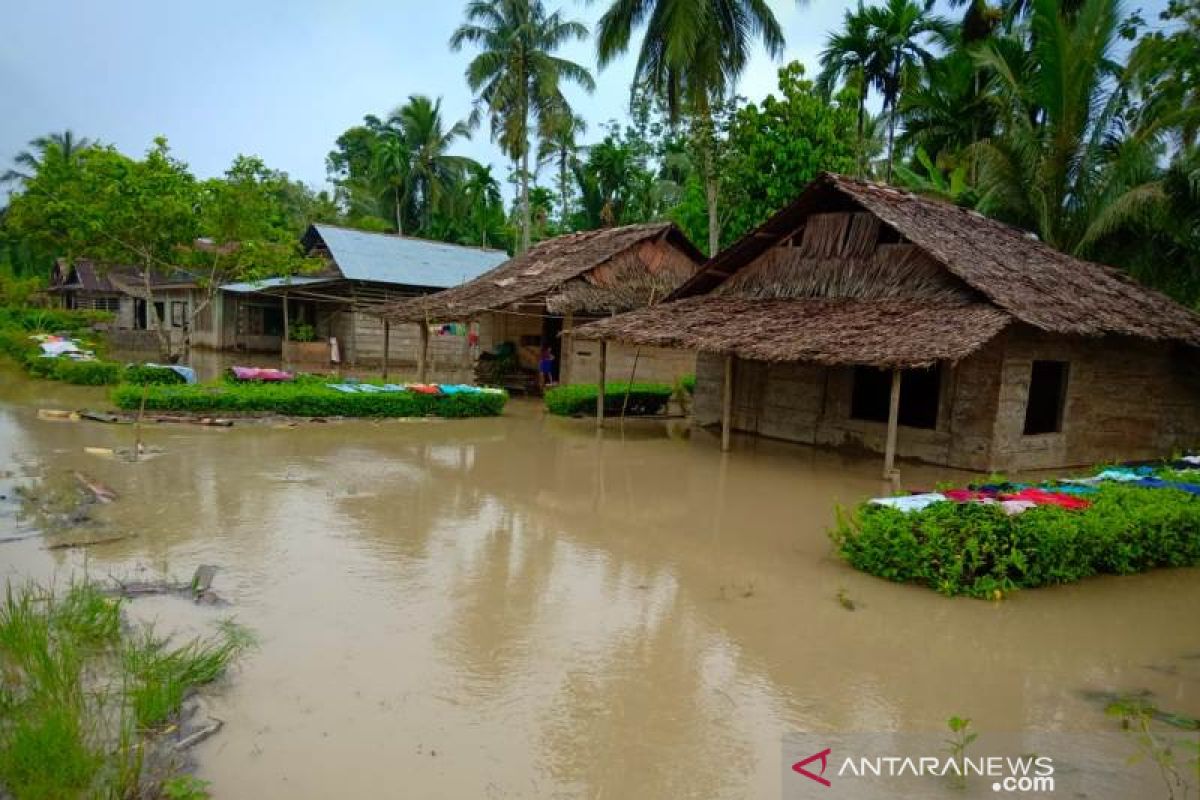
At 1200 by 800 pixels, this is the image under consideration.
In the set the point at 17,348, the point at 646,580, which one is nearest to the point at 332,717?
the point at 646,580

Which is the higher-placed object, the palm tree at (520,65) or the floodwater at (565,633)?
the palm tree at (520,65)

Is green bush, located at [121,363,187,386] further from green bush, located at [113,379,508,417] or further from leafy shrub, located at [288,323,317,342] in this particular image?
leafy shrub, located at [288,323,317,342]

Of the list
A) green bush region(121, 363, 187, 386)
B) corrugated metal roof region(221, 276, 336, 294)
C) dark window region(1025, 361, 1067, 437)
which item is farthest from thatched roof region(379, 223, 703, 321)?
dark window region(1025, 361, 1067, 437)

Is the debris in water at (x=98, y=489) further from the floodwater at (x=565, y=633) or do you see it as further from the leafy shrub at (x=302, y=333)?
the leafy shrub at (x=302, y=333)

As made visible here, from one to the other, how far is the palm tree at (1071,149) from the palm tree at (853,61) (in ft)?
21.8

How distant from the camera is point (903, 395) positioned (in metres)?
14.2

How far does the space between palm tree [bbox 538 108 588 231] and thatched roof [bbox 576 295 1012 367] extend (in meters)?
15.2

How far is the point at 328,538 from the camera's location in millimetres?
8250

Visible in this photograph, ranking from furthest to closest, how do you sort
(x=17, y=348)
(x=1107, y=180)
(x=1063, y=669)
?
(x=17, y=348), (x=1107, y=180), (x=1063, y=669)

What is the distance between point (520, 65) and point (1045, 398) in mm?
21789

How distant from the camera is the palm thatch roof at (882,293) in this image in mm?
11680

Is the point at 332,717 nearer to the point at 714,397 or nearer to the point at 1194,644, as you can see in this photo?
the point at 1194,644

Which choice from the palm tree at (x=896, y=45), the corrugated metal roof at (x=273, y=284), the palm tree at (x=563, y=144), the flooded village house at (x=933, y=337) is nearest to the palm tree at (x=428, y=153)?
the palm tree at (x=563, y=144)

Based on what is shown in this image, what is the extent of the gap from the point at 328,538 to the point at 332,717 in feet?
12.4
